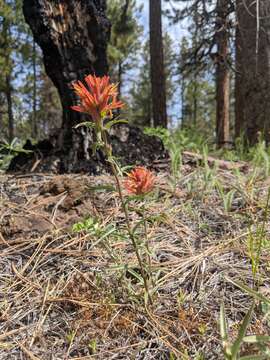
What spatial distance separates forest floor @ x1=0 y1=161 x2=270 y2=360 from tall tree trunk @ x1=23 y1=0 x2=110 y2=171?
0.51 m

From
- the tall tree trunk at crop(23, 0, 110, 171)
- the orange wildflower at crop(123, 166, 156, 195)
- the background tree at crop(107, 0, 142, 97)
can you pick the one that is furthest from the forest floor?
the background tree at crop(107, 0, 142, 97)

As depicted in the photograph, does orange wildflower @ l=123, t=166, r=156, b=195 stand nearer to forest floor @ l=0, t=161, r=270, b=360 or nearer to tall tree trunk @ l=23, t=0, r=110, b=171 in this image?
forest floor @ l=0, t=161, r=270, b=360

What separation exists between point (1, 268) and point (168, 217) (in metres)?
0.77

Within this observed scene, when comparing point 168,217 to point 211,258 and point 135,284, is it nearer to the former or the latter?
point 211,258

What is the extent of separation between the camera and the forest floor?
106cm

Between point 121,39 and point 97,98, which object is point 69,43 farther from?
point 121,39

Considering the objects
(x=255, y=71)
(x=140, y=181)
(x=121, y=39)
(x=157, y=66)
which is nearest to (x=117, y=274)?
(x=140, y=181)

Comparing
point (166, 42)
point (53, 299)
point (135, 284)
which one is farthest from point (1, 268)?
point (166, 42)

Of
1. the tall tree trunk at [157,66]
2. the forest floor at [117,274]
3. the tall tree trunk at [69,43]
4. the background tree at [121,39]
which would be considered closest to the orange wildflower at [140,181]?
the forest floor at [117,274]

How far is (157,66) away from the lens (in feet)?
20.1

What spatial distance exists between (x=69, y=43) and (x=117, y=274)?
167 centimetres

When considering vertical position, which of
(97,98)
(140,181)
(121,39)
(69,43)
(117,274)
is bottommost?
(117,274)

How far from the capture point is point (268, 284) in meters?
1.25

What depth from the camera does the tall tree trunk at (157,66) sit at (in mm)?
6043
